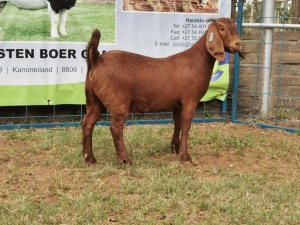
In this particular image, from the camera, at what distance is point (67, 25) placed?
790cm

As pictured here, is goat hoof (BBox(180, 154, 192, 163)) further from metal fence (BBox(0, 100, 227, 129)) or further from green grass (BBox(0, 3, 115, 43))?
green grass (BBox(0, 3, 115, 43))

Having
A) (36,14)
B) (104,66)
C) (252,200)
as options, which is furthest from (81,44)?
(252,200)

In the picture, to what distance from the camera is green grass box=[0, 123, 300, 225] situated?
4711mm

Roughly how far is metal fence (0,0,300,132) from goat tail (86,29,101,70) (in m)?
2.64

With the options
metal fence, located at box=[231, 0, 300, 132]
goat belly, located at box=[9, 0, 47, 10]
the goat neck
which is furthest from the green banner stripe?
metal fence, located at box=[231, 0, 300, 132]

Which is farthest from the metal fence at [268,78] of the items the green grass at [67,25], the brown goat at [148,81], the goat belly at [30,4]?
the goat belly at [30,4]

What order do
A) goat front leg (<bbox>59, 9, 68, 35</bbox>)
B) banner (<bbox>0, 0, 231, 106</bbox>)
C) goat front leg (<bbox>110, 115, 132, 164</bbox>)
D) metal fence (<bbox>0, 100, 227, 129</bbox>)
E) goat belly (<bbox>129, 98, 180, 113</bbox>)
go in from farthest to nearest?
1. metal fence (<bbox>0, 100, 227, 129</bbox>)
2. goat front leg (<bbox>59, 9, 68, 35</bbox>)
3. banner (<bbox>0, 0, 231, 106</bbox>)
4. goat belly (<bbox>129, 98, 180, 113</bbox>)
5. goat front leg (<bbox>110, 115, 132, 164</bbox>)

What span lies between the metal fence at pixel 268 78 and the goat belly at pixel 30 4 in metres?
3.01

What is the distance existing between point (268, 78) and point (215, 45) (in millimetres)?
2924

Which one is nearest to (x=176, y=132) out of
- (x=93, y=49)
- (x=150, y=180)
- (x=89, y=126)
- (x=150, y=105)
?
(x=150, y=105)

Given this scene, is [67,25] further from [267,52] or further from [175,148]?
[267,52]

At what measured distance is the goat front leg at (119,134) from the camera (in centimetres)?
595

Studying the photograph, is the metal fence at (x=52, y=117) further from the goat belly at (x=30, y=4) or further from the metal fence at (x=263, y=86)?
the goat belly at (x=30, y=4)

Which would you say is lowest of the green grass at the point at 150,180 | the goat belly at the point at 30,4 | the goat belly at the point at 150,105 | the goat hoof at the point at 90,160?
the green grass at the point at 150,180
